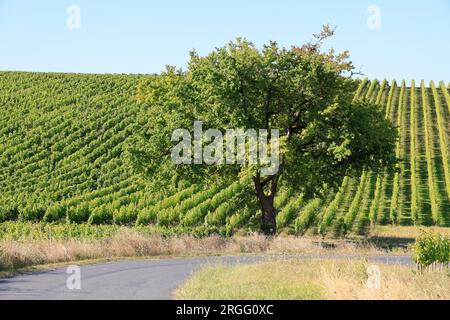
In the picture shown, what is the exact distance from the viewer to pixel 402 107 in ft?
269

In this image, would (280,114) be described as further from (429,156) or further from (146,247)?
(429,156)

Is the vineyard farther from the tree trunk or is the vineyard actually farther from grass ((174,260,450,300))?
grass ((174,260,450,300))

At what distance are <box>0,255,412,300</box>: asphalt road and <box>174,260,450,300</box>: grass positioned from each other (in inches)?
29.3

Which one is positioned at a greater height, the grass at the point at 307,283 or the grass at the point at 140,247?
the grass at the point at 307,283

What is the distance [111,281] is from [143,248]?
25.0ft

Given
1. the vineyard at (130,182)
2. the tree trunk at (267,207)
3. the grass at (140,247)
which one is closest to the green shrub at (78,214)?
the vineyard at (130,182)

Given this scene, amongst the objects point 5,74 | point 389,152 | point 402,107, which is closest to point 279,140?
point 389,152

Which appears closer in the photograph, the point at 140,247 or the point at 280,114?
the point at 140,247

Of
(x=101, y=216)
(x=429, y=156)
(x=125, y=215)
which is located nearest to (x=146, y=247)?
(x=125, y=215)

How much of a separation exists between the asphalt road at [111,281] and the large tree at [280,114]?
8987 mm

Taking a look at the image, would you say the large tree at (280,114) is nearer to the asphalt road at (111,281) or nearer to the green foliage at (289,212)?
the green foliage at (289,212)

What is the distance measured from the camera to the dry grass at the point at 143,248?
954 inches

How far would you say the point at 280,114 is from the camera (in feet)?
115

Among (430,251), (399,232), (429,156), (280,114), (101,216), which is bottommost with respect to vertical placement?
(399,232)
